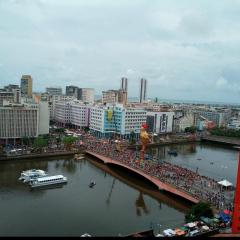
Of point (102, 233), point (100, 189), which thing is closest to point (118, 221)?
point (102, 233)

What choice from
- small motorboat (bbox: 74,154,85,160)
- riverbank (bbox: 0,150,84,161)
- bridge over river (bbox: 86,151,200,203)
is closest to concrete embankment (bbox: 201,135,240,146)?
riverbank (bbox: 0,150,84,161)

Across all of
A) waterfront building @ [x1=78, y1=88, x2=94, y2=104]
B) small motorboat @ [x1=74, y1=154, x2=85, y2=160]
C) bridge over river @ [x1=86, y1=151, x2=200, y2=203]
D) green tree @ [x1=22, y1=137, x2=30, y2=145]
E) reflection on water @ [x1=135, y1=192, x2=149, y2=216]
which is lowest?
reflection on water @ [x1=135, y1=192, x2=149, y2=216]

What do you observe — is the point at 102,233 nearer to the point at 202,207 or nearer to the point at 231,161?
the point at 202,207

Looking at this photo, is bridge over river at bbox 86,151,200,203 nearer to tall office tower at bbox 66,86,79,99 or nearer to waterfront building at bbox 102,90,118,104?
waterfront building at bbox 102,90,118,104

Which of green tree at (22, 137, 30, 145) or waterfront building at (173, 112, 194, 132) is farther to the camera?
waterfront building at (173, 112, 194, 132)

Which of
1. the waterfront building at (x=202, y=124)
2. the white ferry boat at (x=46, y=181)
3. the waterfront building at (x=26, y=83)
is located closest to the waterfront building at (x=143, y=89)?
the waterfront building at (x=26, y=83)

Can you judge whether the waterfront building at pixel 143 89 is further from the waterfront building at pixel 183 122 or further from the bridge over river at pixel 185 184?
the bridge over river at pixel 185 184
